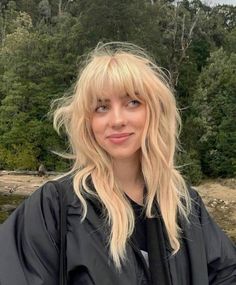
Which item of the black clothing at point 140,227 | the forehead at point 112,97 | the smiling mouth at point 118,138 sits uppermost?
the forehead at point 112,97

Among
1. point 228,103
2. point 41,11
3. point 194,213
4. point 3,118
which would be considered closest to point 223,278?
point 194,213

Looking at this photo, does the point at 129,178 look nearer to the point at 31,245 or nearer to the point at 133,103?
the point at 133,103

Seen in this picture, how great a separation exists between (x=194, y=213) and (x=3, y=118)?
2430cm

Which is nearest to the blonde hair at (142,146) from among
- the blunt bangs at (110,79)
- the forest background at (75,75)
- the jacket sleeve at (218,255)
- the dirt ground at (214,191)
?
the blunt bangs at (110,79)

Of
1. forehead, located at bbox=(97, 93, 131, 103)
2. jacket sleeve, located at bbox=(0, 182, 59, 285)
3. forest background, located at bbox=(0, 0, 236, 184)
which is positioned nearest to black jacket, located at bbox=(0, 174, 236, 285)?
jacket sleeve, located at bbox=(0, 182, 59, 285)

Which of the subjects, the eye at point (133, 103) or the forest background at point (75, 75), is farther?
the forest background at point (75, 75)

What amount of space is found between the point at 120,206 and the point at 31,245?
361mm

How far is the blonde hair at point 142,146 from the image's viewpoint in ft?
6.17

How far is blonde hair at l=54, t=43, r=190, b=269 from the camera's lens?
1.88m

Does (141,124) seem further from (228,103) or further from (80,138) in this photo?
(228,103)

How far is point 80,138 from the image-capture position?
1949 millimetres

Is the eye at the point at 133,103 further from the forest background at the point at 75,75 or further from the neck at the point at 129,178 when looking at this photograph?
the forest background at the point at 75,75

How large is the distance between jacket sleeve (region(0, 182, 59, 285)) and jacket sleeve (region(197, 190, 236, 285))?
62 cm

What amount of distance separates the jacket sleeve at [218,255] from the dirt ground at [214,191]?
1221 centimetres
